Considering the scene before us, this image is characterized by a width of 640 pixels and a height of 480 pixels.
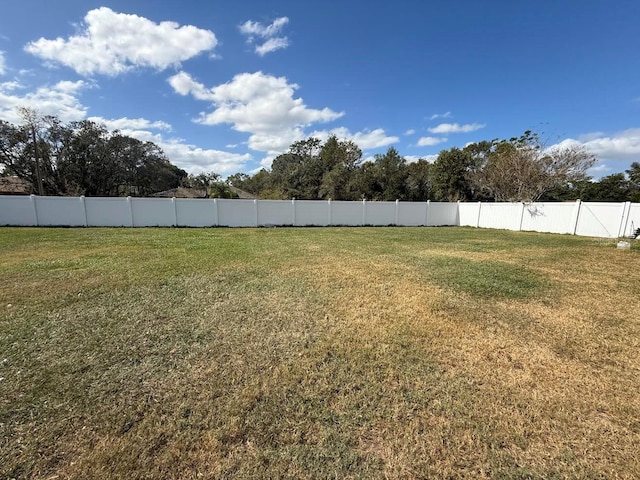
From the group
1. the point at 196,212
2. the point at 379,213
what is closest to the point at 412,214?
the point at 379,213

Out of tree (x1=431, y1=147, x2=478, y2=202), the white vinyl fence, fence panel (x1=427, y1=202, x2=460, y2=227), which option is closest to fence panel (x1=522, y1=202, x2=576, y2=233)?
the white vinyl fence

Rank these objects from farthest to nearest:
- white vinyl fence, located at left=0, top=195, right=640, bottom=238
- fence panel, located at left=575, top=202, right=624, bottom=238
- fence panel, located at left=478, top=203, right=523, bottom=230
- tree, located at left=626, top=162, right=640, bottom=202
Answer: tree, located at left=626, top=162, right=640, bottom=202 → fence panel, located at left=478, top=203, right=523, bottom=230 → white vinyl fence, located at left=0, top=195, right=640, bottom=238 → fence panel, located at left=575, top=202, right=624, bottom=238

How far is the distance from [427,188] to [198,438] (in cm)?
3047

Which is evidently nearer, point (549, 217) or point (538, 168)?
point (549, 217)

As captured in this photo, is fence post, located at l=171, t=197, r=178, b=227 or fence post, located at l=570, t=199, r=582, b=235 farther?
fence post, located at l=171, t=197, r=178, b=227

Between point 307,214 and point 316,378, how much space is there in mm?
14662

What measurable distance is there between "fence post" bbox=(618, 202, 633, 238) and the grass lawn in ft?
28.0

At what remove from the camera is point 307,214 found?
661 inches

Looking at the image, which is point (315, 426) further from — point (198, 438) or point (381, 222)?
point (381, 222)

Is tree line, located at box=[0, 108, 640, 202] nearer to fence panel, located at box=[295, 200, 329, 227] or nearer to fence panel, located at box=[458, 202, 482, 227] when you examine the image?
fence panel, located at box=[458, 202, 482, 227]

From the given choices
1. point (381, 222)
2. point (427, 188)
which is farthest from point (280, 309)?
point (427, 188)

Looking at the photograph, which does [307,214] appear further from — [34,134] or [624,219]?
[34,134]

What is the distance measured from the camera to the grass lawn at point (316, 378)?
1.65 meters

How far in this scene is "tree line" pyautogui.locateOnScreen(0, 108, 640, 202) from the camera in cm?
1959
